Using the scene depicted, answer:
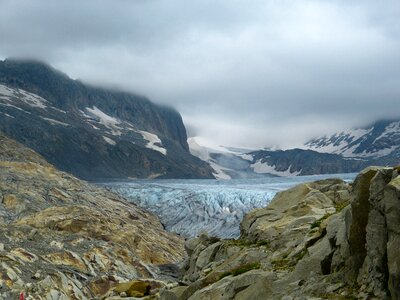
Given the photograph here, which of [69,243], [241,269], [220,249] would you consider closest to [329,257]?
[241,269]

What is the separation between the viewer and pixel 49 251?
42062mm

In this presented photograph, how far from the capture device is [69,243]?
152 ft

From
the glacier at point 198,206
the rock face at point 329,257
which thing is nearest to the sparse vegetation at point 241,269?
the rock face at point 329,257

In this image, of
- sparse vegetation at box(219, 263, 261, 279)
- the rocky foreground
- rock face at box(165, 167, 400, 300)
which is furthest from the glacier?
sparse vegetation at box(219, 263, 261, 279)

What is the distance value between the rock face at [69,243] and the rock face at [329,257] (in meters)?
7.07

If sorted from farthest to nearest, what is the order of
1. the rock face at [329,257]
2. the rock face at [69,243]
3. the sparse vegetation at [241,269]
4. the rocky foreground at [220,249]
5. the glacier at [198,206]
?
the glacier at [198,206], the rock face at [69,243], the sparse vegetation at [241,269], the rocky foreground at [220,249], the rock face at [329,257]

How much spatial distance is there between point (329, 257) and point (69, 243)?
36.9m

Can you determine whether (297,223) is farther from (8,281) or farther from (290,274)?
(8,281)

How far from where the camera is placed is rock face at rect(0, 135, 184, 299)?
1316 inches

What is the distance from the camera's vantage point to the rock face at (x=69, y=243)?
3344 centimetres

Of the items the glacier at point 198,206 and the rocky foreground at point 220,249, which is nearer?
the rocky foreground at point 220,249

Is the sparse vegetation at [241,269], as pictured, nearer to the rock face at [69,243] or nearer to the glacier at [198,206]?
the rock face at [69,243]

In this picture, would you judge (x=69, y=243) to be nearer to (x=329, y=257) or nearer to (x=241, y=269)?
(x=241, y=269)

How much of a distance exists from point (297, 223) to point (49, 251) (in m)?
27.7
